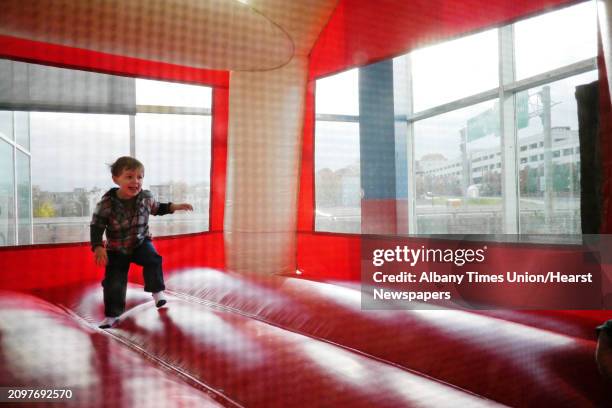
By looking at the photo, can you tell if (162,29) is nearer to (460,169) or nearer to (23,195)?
(23,195)

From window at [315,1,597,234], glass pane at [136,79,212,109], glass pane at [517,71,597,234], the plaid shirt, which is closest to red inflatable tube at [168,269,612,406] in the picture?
the plaid shirt

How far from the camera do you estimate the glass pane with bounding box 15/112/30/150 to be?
1479mm

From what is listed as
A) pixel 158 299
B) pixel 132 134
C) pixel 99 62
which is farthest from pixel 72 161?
pixel 158 299

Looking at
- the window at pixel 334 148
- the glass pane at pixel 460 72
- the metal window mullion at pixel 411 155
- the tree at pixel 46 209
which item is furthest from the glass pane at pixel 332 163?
the tree at pixel 46 209

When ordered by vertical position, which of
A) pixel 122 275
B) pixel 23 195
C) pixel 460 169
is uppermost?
pixel 460 169

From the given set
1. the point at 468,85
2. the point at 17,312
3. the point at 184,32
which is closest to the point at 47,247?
the point at 17,312

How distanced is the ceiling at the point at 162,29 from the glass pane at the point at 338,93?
42 cm

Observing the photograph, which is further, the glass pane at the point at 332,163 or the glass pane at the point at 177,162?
the glass pane at the point at 332,163

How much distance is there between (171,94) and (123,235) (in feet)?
2.63

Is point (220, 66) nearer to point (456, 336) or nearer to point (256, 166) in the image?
point (256, 166)

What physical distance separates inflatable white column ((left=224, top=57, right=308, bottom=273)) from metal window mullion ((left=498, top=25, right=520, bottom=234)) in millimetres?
830

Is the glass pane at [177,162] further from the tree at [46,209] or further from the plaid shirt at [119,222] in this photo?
the plaid shirt at [119,222]

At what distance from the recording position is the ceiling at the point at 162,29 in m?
0.92

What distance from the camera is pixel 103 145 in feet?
5.10
